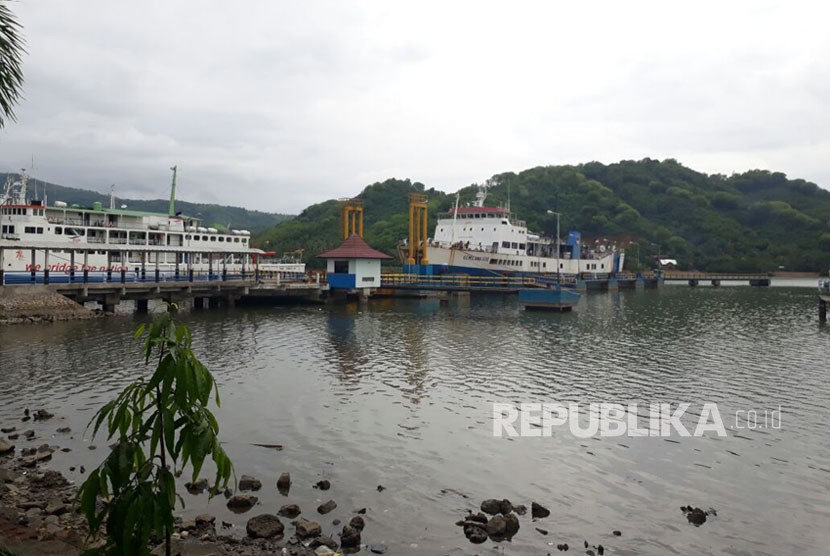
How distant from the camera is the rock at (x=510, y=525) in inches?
365

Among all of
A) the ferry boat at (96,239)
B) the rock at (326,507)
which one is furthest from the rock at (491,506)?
the ferry boat at (96,239)

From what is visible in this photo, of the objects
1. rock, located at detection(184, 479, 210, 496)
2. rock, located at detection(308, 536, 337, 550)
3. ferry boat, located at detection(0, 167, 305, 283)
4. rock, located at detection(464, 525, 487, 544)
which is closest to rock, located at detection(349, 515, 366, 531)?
rock, located at detection(308, 536, 337, 550)

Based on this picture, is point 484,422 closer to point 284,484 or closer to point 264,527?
point 284,484

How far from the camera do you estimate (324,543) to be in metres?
8.75

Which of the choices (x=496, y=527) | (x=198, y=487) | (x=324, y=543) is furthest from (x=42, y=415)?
(x=496, y=527)

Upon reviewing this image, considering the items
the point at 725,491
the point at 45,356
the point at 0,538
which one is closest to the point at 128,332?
the point at 45,356

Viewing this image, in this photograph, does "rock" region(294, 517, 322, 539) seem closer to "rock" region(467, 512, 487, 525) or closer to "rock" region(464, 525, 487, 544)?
"rock" region(464, 525, 487, 544)

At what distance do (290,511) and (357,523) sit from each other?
1311 millimetres

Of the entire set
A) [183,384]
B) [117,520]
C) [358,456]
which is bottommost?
[358,456]

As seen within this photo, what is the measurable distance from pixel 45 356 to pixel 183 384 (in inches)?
864

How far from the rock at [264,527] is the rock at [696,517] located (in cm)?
705

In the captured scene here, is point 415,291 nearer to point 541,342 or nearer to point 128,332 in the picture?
point 541,342

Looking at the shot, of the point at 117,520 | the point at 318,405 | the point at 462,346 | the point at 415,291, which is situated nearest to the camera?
the point at 117,520

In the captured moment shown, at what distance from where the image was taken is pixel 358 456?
41.0ft
